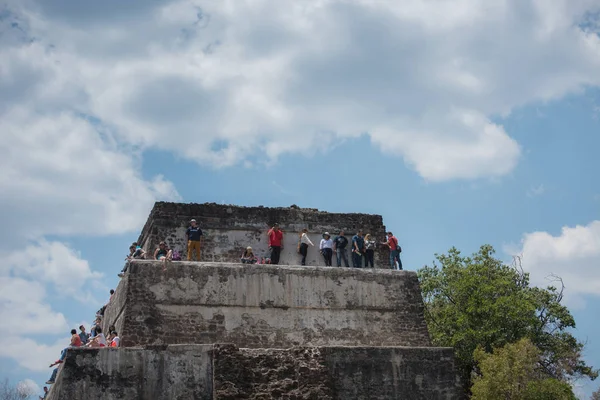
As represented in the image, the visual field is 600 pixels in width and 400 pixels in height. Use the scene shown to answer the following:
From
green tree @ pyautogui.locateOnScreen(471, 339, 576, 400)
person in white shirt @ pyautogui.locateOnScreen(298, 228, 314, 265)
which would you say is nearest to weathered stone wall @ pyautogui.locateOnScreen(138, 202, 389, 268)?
person in white shirt @ pyautogui.locateOnScreen(298, 228, 314, 265)

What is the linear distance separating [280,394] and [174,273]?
293cm

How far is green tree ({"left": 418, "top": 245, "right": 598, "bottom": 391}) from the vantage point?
790 inches

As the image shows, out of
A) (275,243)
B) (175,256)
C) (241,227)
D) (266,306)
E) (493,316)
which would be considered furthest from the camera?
(493,316)

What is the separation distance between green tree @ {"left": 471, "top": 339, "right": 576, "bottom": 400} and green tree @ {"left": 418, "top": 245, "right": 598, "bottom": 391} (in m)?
3.45

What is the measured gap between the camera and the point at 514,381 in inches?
612

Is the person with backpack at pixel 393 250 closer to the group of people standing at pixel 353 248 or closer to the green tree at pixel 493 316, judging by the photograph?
the group of people standing at pixel 353 248

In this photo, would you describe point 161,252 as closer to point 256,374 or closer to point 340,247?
point 256,374

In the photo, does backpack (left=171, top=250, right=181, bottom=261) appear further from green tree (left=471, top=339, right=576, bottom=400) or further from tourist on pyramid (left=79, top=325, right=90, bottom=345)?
green tree (left=471, top=339, right=576, bottom=400)

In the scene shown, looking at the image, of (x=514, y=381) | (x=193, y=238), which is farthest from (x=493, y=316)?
(x=193, y=238)

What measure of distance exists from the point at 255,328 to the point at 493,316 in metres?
8.95

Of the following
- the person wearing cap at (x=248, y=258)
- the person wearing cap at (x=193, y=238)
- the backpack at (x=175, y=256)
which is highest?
the person wearing cap at (x=193, y=238)

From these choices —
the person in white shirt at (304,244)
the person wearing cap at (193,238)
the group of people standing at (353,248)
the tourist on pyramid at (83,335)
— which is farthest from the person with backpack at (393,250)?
the tourist on pyramid at (83,335)

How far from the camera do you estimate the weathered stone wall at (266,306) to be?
12994mm

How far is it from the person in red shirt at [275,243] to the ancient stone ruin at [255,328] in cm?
34
